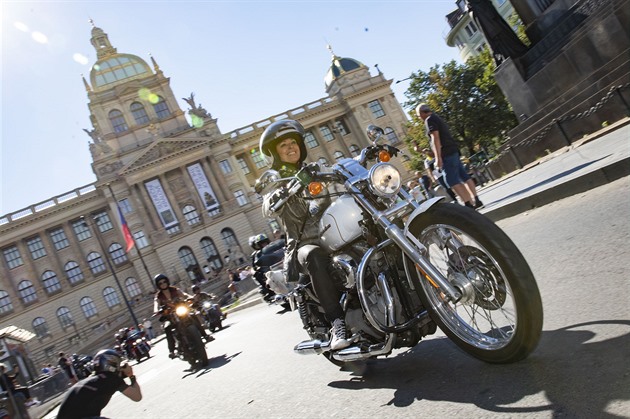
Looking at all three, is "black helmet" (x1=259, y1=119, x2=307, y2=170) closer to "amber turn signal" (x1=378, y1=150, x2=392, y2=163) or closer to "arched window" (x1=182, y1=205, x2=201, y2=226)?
"amber turn signal" (x1=378, y1=150, x2=392, y2=163)

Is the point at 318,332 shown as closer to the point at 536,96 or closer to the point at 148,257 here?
the point at 536,96

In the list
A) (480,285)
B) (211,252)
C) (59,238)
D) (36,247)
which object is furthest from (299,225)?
(36,247)

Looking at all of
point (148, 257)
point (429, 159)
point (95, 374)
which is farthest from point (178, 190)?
point (95, 374)

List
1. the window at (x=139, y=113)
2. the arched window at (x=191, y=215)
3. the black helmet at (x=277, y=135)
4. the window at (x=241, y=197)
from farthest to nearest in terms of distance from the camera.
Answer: the window at (x=139, y=113) → the window at (x=241, y=197) → the arched window at (x=191, y=215) → the black helmet at (x=277, y=135)

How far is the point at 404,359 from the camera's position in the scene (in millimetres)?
3180

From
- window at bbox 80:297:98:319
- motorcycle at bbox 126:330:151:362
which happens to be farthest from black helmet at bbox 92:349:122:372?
window at bbox 80:297:98:319

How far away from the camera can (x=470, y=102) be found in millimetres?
35750

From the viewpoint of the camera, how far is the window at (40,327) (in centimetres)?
4709

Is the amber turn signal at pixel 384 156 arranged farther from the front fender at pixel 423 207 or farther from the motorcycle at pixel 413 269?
the front fender at pixel 423 207

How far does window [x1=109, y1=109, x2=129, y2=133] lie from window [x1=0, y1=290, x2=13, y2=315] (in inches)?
834

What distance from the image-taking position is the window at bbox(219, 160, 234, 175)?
52150mm

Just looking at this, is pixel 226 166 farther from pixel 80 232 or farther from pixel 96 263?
pixel 96 263

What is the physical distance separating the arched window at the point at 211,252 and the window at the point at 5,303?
21.0 m

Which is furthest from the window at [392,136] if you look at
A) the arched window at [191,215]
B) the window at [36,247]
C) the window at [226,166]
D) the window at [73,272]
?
the window at [36,247]
